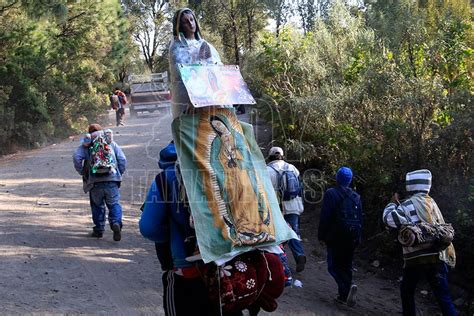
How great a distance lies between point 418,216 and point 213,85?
3594 mm

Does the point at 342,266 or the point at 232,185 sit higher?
the point at 232,185

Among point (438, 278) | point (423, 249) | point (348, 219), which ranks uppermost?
point (348, 219)

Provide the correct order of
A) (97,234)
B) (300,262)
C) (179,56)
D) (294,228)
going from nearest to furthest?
1. (179,56)
2. (294,228)
3. (300,262)
4. (97,234)

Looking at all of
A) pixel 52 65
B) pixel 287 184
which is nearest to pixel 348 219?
pixel 287 184

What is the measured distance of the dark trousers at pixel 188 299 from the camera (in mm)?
3738

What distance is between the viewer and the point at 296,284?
28.1ft

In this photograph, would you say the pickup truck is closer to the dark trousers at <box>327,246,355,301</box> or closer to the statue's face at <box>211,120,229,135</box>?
the dark trousers at <box>327,246,355,301</box>

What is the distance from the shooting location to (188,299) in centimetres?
375

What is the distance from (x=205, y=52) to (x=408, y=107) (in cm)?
620

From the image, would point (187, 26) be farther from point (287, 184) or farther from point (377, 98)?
point (377, 98)

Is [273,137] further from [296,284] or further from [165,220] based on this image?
[165,220]

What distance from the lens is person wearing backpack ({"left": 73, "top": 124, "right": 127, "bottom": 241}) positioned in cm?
888

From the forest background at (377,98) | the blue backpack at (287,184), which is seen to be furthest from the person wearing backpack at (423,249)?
the forest background at (377,98)

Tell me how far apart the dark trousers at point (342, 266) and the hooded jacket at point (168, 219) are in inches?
171
